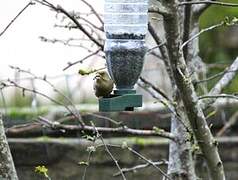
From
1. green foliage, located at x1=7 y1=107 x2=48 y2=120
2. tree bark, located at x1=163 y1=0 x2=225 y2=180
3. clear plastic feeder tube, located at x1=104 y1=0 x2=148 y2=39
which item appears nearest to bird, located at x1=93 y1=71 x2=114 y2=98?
clear plastic feeder tube, located at x1=104 y1=0 x2=148 y2=39

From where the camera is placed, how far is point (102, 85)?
233 cm

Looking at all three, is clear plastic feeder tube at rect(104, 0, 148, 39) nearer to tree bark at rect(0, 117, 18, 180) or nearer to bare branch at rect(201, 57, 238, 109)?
tree bark at rect(0, 117, 18, 180)

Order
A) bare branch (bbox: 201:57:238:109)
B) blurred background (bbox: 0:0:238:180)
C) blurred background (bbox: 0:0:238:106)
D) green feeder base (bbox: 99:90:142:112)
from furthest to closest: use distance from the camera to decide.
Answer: blurred background (bbox: 0:0:238:106) → blurred background (bbox: 0:0:238:180) → bare branch (bbox: 201:57:238:109) → green feeder base (bbox: 99:90:142:112)

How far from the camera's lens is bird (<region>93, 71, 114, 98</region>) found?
2.33m

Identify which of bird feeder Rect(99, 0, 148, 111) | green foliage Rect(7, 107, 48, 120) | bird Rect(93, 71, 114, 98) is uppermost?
bird feeder Rect(99, 0, 148, 111)

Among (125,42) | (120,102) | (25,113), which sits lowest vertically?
(25,113)

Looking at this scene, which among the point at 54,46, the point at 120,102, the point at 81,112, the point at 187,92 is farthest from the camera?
the point at 54,46

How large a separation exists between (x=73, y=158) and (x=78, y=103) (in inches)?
36.8

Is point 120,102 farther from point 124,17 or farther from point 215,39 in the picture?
point 215,39

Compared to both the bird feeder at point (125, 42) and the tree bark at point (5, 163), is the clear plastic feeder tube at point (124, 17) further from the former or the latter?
the tree bark at point (5, 163)

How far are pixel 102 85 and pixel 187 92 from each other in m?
0.39

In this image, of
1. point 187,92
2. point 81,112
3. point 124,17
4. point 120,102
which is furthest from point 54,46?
point 120,102

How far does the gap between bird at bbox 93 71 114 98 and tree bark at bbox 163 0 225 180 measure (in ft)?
0.90

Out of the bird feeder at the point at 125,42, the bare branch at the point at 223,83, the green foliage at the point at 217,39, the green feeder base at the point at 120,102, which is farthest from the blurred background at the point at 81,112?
the green feeder base at the point at 120,102
